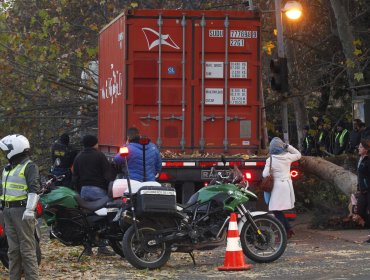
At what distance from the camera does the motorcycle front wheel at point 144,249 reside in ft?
37.2

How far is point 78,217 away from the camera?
12.2 metres

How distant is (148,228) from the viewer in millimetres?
11508

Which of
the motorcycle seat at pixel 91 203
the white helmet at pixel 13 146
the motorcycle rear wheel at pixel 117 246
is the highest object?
the white helmet at pixel 13 146

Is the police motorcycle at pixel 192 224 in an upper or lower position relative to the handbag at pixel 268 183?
lower

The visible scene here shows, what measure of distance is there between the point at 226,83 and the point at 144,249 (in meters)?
4.90

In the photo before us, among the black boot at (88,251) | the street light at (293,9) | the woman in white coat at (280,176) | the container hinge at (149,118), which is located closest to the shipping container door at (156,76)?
the container hinge at (149,118)

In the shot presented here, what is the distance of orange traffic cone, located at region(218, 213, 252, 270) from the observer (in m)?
11.3

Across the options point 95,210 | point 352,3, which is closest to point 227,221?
point 95,210

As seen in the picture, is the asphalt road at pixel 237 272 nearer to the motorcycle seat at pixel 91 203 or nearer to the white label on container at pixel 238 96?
the motorcycle seat at pixel 91 203

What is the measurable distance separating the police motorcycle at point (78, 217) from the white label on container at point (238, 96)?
3918 millimetres

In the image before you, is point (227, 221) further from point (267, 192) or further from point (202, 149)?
point (202, 149)

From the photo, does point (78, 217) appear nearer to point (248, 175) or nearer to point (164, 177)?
point (164, 177)

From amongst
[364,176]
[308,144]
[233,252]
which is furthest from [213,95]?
[308,144]

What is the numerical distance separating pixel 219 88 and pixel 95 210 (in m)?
4.09
